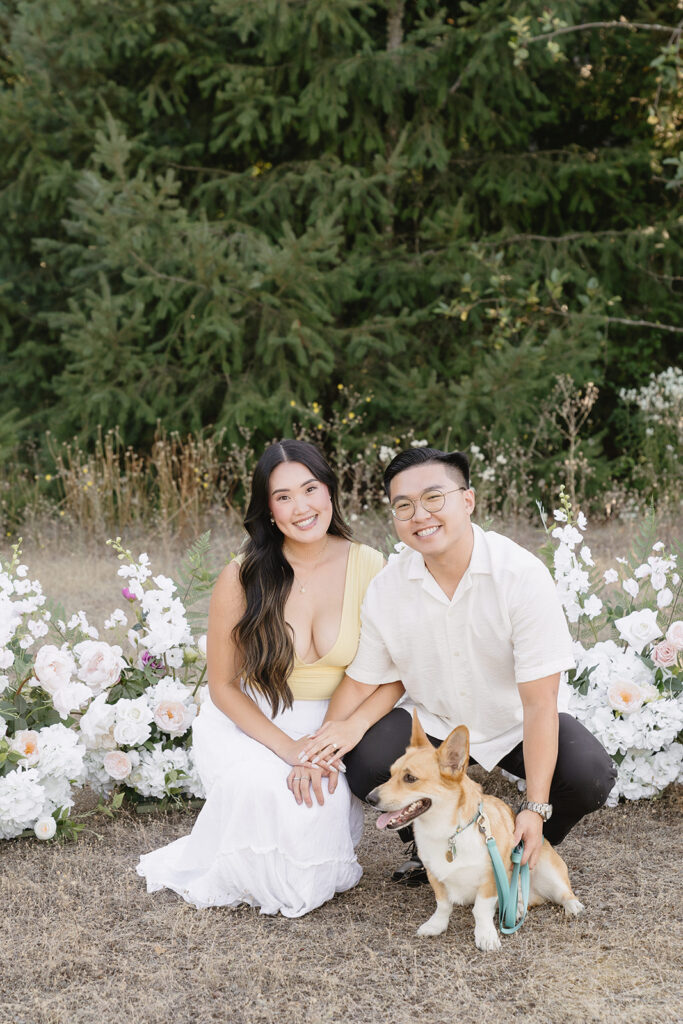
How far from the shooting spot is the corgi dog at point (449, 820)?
244 centimetres

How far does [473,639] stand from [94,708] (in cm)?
150

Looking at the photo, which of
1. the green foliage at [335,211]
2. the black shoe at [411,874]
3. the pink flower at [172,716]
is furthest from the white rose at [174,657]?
the green foliage at [335,211]

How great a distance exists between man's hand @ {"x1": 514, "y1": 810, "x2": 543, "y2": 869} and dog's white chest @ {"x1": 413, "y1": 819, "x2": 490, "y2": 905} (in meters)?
0.11

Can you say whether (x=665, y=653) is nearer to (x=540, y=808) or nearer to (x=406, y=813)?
(x=540, y=808)

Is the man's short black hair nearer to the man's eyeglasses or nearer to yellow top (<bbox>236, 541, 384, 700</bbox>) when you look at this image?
the man's eyeglasses

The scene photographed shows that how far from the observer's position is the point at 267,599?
3.01 metres

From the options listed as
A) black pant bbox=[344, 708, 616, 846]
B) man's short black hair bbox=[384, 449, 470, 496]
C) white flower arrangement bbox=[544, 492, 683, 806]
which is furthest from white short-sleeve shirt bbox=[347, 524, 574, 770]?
white flower arrangement bbox=[544, 492, 683, 806]

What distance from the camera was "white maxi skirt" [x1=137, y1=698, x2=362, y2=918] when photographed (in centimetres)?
277

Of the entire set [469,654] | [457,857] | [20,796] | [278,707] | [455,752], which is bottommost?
[20,796]

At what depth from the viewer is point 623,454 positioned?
8820mm

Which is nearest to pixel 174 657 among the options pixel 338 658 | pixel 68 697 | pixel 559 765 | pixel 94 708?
pixel 94 708

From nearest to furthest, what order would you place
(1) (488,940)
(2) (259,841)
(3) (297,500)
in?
(1) (488,940), (2) (259,841), (3) (297,500)

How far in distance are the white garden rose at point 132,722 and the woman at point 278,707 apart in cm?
40

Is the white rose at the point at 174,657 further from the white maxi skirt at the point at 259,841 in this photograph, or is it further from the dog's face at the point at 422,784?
the dog's face at the point at 422,784
